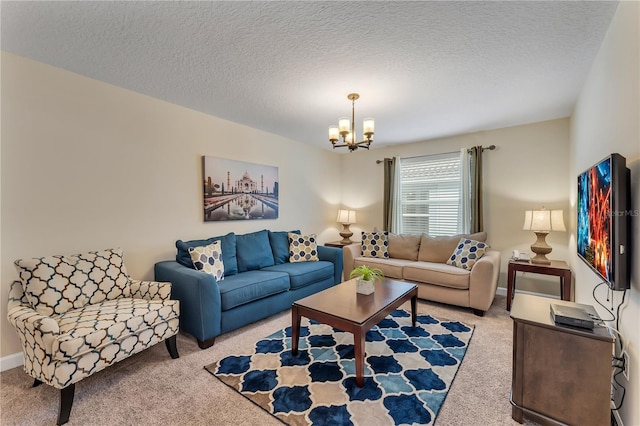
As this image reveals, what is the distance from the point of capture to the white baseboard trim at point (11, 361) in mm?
2113

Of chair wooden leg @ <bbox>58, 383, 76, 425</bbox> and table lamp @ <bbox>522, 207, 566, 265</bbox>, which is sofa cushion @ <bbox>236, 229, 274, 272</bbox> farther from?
table lamp @ <bbox>522, 207, 566, 265</bbox>

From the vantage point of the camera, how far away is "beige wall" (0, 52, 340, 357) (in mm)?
2164

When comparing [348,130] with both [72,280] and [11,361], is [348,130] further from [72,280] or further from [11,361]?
[11,361]

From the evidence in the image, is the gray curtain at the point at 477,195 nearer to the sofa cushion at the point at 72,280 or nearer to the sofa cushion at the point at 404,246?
the sofa cushion at the point at 404,246

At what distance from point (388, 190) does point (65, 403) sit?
4.66 metres

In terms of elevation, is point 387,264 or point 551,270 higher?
point 551,270

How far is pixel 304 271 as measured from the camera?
3449mm

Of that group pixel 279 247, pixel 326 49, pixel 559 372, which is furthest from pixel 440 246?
pixel 326 49

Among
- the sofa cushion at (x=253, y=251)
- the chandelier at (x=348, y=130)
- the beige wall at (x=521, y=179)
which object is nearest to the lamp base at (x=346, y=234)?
the sofa cushion at (x=253, y=251)

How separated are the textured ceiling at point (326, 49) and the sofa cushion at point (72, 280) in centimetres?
163

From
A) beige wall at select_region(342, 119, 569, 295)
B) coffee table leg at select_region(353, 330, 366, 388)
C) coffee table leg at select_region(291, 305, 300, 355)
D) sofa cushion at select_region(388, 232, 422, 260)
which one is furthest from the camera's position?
sofa cushion at select_region(388, 232, 422, 260)

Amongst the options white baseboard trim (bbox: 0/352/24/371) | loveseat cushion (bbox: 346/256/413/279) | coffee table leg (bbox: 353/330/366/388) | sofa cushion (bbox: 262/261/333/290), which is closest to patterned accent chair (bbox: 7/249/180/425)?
white baseboard trim (bbox: 0/352/24/371)

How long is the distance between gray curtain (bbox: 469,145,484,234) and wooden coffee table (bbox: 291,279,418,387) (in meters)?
1.95

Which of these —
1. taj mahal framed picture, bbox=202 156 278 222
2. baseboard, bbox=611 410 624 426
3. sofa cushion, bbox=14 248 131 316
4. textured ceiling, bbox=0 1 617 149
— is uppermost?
textured ceiling, bbox=0 1 617 149
